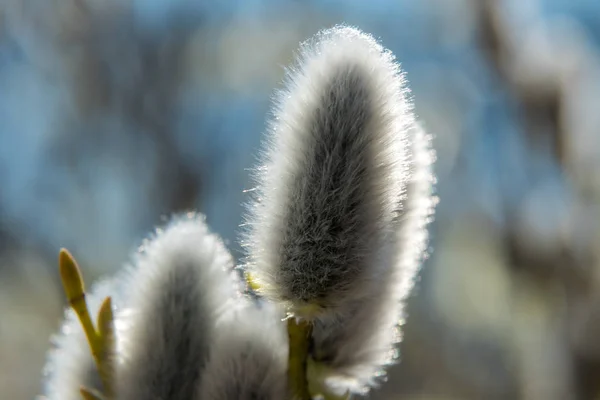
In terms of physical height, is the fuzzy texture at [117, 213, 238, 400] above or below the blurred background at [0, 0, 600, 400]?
below

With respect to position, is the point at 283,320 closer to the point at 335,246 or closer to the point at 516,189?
the point at 335,246

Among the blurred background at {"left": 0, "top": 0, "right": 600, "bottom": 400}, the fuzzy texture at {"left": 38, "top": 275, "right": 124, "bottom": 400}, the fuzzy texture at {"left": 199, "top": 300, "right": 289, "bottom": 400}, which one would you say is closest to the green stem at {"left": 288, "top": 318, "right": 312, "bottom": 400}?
the fuzzy texture at {"left": 199, "top": 300, "right": 289, "bottom": 400}

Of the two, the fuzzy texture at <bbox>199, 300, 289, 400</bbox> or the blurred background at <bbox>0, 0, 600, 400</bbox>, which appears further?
the blurred background at <bbox>0, 0, 600, 400</bbox>

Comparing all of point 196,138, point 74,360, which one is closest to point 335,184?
point 74,360

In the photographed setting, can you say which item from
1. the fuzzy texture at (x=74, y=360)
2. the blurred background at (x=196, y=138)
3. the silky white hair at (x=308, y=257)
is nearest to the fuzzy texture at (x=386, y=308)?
the silky white hair at (x=308, y=257)

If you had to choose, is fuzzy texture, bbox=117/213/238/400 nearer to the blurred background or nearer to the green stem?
the green stem

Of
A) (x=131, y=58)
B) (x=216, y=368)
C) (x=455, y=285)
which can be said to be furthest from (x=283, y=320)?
(x=131, y=58)

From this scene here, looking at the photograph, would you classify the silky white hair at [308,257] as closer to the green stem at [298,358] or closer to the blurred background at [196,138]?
the green stem at [298,358]

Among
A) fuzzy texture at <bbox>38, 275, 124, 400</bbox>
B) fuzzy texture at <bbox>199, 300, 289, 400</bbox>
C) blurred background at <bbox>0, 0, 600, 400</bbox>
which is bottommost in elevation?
fuzzy texture at <bbox>199, 300, 289, 400</bbox>
